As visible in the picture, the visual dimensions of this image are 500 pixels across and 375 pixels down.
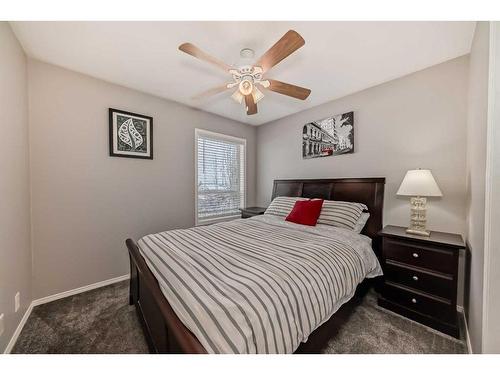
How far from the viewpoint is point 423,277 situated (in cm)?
169

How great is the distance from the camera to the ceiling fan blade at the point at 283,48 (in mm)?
1259

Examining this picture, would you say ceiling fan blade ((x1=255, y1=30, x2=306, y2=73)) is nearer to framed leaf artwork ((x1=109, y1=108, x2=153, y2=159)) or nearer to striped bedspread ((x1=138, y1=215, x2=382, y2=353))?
striped bedspread ((x1=138, y1=215, x2=382, y2=353))

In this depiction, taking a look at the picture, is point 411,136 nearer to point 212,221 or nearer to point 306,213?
point 306,213

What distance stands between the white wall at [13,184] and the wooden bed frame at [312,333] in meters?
0.78

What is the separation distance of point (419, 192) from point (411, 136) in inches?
29.9

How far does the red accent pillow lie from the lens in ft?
7.67

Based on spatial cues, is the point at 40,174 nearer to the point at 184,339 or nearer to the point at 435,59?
the point at 184,339

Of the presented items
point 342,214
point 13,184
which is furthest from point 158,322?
point 342,214

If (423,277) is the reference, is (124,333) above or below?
below

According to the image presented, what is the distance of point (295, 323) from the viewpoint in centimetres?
103

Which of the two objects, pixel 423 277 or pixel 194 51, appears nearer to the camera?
pixel 194 51

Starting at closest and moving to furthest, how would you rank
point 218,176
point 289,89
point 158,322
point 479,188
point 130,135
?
1. point 158,322
2. point 479,188
3. point 289,89
4. point 130,135
5. point 218,176

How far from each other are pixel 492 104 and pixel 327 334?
5.59 feet
